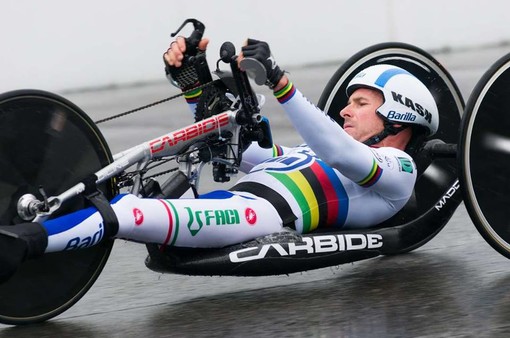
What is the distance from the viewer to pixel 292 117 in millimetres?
5406

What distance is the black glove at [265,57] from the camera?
5.18 m

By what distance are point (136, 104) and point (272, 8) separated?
297cm

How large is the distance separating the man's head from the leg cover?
1.97m

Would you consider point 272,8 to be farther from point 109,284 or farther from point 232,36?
point 109,284

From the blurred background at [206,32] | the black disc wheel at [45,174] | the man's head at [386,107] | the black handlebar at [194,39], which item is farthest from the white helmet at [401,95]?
the blurred background at [206,32]

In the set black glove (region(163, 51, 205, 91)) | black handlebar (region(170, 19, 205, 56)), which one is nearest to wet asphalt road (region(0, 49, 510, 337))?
black glove (region(163, 51, 205, 91))

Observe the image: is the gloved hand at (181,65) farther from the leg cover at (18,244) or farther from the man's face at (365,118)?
the leg cover at (18,244)

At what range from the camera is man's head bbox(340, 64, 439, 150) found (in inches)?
237

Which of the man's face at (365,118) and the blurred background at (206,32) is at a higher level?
the man's face at (365,118)

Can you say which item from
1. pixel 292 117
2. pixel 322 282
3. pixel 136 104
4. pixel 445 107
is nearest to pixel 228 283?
pixel 322 282

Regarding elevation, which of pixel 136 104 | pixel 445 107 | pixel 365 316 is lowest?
pixel 136 104

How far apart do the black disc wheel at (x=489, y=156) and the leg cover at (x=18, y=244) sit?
1.94m

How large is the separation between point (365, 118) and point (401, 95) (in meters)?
0.21

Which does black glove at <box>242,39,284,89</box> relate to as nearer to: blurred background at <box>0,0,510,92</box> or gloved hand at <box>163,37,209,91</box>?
gloved hand at <box>163,37,209,91</box>
